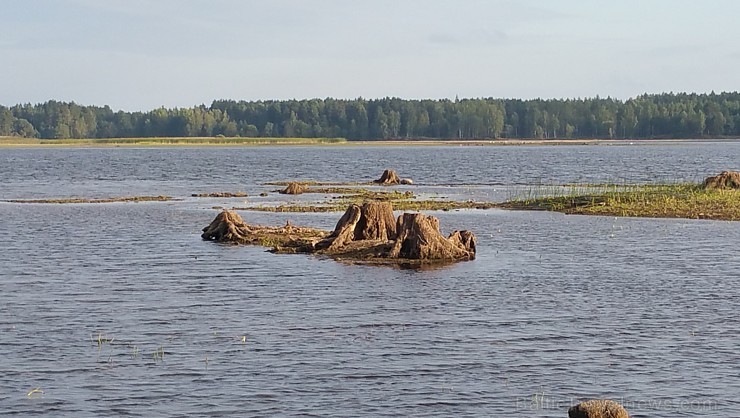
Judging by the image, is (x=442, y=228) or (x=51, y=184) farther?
(x=51, y=184)


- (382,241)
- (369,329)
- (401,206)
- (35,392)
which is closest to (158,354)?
(35,392)

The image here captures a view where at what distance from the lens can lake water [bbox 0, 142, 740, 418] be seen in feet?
63.2

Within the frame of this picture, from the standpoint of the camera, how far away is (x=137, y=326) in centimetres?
2548

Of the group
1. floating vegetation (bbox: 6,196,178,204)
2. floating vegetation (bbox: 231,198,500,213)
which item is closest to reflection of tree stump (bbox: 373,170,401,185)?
floating vegetation (bbox: 6,196,178,204)

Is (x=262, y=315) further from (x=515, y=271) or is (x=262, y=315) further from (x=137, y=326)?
(x=515, y=271)

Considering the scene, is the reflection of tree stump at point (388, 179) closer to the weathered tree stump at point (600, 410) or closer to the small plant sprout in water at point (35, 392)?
the small plant sprout in water at point (35, 392)

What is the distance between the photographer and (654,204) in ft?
183

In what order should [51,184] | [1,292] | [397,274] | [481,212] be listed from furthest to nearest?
[51,184] < [481,212] < [397,274] < [1,292]

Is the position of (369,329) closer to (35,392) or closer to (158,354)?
(158,354)

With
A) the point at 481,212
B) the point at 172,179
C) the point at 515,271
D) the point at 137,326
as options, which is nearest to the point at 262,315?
the point at 137,326

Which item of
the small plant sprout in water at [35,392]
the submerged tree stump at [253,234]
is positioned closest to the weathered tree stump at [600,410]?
the small plant sprout in water at [35,392]

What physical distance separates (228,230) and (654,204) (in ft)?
77.7

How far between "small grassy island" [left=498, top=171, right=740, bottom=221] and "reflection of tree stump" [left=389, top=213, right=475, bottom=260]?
19137 millimetres

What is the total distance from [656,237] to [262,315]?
74.3 ft
